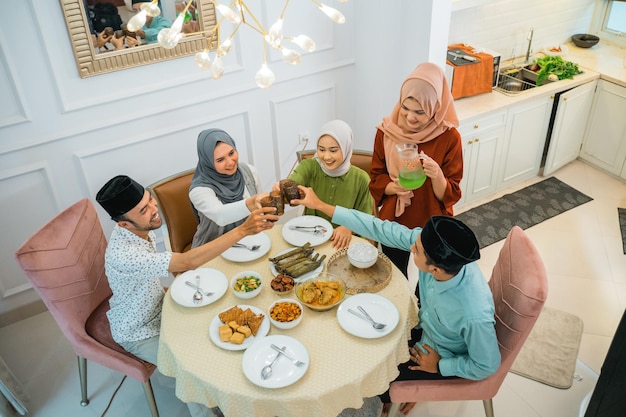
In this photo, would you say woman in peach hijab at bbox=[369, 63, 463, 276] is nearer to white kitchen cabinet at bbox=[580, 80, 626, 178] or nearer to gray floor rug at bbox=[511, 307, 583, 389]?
gray floor rug at bbox=[511, 307, 583, 389]

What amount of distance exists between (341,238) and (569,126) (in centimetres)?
288

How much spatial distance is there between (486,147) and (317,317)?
97.8 inches

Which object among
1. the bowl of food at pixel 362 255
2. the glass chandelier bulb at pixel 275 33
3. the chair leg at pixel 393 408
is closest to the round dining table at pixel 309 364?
the bowl of food at pixel 362 255

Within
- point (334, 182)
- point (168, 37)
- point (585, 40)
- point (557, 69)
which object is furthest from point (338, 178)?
point (585, 40)

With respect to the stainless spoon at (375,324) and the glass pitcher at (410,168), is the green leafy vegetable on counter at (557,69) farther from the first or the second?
the stainless spoon at (375,324)

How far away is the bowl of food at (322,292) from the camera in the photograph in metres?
2.22

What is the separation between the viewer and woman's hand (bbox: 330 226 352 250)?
2.61m

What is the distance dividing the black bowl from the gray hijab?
11.9 feet

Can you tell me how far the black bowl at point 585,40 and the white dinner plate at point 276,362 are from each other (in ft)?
13.9

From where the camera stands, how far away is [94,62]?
3023 millimetres

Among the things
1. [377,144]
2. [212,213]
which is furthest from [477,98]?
[212,213]

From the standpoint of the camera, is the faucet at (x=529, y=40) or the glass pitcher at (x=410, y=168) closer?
the glass pitcher at (x=410, y=168)

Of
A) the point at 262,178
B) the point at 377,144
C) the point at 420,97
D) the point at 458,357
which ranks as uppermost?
the point at 420,97

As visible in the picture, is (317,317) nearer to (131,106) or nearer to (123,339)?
(123,339)
